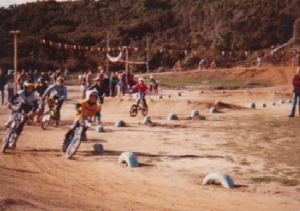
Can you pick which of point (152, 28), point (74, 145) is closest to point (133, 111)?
point (74, 145)

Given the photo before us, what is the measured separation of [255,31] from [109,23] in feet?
136

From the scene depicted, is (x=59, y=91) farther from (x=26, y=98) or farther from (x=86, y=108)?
(x=86, y=108)

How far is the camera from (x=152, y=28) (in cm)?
9269

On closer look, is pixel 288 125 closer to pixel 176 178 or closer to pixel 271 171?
pixel 271 171

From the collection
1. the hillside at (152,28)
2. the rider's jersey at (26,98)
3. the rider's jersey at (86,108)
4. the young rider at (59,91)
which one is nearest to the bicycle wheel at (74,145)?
the rider's jersey at (86,108)

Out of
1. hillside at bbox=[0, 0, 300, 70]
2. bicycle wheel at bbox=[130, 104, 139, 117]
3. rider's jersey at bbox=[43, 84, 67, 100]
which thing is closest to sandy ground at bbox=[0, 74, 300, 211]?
rider's jersey at bbox=[43, 84, 67, 100]

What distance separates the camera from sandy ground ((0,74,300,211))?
6.21 meters

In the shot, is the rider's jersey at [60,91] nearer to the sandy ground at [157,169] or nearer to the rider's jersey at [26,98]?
the sandy ground at [157,169]

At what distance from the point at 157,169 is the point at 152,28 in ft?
282

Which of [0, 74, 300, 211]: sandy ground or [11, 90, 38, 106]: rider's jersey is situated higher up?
[11, 90, 38, 106]: rider's jersey

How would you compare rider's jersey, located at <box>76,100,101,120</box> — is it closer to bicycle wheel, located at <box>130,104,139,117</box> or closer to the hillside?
bicycle wheel, located at <box>130,104,139,117</box>

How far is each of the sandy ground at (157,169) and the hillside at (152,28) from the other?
50.7m

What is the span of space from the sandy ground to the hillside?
166 feet

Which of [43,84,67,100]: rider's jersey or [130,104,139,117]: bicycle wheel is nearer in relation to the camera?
[43,84,67,100]: rider's jersey
